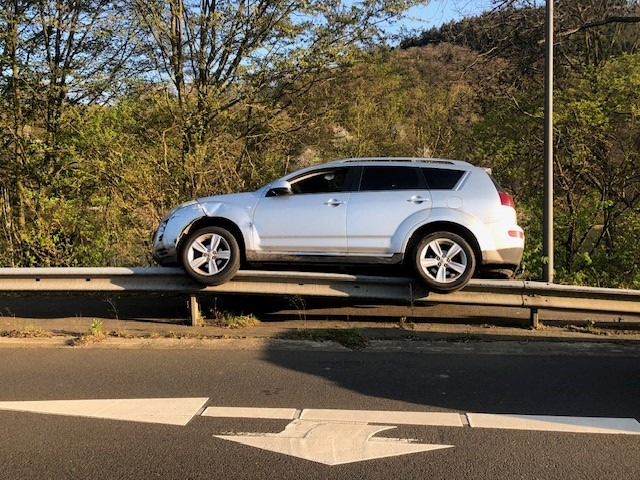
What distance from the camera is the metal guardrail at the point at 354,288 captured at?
724 centimetres

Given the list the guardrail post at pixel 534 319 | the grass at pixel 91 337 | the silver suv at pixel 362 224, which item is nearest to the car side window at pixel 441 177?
the silver suv at pixel 362 224

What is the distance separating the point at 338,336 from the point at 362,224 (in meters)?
1.43

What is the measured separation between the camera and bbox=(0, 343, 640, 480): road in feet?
11.8

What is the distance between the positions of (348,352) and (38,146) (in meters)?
9.56

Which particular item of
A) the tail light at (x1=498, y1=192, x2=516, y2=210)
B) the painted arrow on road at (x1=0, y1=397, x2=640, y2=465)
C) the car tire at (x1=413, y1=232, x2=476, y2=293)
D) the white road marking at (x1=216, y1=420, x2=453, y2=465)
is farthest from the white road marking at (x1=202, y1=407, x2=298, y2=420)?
the tail light at (x1=498, y1=192, x2=516, y2=210)

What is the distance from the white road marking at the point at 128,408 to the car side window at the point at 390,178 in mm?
3686

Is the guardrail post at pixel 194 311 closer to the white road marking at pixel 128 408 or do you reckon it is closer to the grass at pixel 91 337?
the grass at pixel 91 337

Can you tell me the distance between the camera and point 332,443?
396 cm

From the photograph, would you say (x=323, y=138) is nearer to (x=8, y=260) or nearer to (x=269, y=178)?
(x=269, y=178)

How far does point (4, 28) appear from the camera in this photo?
11.9 metres

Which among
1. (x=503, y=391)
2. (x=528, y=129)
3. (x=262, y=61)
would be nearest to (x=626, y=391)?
(x=503, y=391)

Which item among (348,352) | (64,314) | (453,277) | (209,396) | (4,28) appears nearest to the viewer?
(209,396)

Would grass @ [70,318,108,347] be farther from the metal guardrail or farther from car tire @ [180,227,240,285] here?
car tire @ [180,227,240,285]

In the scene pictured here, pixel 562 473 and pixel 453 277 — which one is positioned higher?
pixel 453 277
